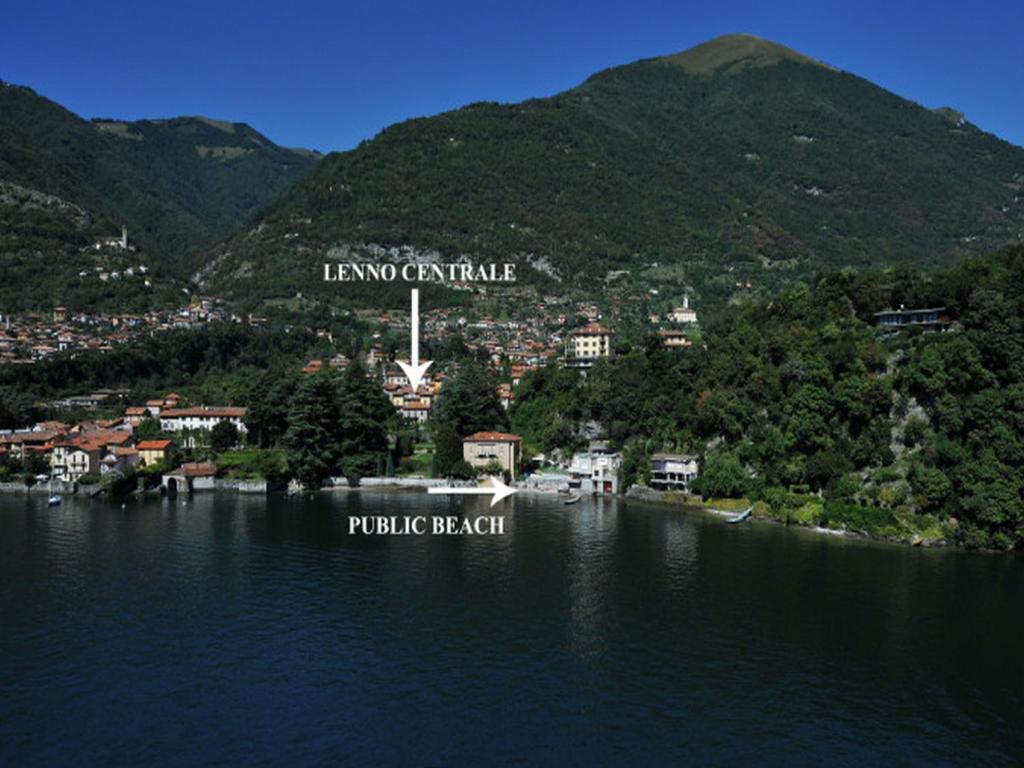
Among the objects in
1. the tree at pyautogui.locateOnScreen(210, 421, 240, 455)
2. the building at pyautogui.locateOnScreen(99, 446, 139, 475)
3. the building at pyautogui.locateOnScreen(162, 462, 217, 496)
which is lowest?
the building at pyautogui.locateOnScreen(162, 462, 217, 496)

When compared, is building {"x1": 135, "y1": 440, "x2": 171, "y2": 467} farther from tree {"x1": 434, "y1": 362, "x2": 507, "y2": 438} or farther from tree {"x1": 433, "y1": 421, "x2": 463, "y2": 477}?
tree {"x1": 434, "y1": 362, "x2": 507, "y2": 438}

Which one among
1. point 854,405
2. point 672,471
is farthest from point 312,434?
point 854,405

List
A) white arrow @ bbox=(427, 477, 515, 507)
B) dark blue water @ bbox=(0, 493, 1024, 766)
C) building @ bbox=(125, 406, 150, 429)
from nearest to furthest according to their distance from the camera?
1. dark blue water @ bbox=(0, 493, 1024, 766)
2. white arrow @ bbox=(427, 477, 515, 507)
3. building @ bbox=(125, 406, 150, 429)

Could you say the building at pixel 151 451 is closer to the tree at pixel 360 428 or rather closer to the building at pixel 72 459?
the building at pixel 72 459

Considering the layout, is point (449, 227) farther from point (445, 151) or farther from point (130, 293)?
point (130, 293)

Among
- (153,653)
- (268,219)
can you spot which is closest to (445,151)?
(268,219)

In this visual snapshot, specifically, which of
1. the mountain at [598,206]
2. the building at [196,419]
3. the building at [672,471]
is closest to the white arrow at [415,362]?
the building at [196,419]

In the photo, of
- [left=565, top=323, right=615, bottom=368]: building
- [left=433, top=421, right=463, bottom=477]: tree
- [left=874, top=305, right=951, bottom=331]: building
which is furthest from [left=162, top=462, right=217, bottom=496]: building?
[left=874, top=305, right=951, bottom=331]: building

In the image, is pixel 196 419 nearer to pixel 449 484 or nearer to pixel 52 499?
pixel 52 499
